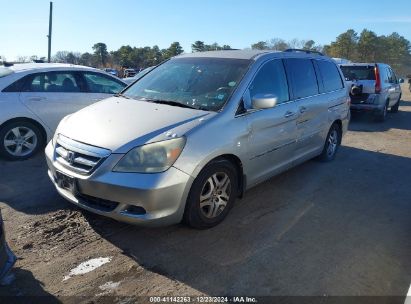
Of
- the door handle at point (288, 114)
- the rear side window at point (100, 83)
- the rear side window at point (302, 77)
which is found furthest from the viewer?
the rear side window at point (100, 83)

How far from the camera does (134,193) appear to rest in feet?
10.6

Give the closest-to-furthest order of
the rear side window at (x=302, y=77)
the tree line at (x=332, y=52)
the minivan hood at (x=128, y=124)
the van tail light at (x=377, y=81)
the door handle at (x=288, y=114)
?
the minivan hood at (x=128, y=124) < the door handle at (x=288, y=114) < the rear side window at (x=302, y=77) < the van tail light at (x=377, y=81) < the tree line at (x=332, y=52)

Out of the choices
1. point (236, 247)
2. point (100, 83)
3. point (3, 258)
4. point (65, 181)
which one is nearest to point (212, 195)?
point (236, 247)

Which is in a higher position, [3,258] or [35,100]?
[35,100]

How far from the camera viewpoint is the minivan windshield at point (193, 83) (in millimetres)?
4125

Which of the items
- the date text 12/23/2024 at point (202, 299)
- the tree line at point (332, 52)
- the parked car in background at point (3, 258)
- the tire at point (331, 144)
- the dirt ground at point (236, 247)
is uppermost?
the tree line at point (332, 52)

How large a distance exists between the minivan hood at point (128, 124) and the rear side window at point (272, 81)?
85cm

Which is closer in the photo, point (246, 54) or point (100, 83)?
point (246, 54)

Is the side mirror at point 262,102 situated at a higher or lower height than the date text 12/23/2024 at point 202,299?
higher

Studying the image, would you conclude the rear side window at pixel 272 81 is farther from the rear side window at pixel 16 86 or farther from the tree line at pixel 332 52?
the tree line at pixel 332 52

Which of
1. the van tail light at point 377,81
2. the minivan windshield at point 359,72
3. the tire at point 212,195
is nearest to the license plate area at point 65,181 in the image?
the tire at point 212,195

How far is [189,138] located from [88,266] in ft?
4.73

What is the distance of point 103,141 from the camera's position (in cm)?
347

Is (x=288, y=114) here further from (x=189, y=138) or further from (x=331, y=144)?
(x=331, y=144)
